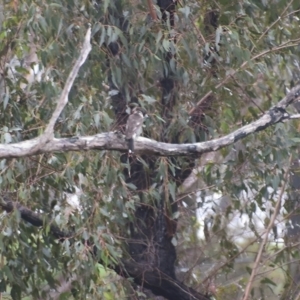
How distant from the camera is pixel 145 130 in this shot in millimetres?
4418

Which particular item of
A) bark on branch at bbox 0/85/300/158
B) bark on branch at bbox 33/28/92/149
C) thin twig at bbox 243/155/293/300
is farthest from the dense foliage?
bark on branch at bbox 33/28/92/149

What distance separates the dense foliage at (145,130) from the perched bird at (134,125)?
94 millimetres

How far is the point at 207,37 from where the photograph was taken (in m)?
4.65

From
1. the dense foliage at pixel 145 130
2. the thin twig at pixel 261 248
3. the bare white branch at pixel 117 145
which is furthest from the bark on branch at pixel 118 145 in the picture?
the thin twig at pixel 261 248

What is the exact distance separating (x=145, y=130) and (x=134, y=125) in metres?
0.93

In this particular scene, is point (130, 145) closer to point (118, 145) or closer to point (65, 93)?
point (118, 145)

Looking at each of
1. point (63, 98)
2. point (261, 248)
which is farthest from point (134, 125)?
point (261, 248)

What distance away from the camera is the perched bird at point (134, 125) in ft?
10.6

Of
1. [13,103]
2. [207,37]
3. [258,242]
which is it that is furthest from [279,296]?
[13,103]

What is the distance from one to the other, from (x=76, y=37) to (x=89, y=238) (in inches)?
42.2

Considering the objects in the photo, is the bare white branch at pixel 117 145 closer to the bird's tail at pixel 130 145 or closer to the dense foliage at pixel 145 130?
the bird's tail at pixel 130 145

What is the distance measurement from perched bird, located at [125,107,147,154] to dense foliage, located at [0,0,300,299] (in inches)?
3.7

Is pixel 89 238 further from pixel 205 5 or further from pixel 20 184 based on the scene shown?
pixel 205 5

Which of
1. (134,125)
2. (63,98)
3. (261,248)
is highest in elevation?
(63,98)
